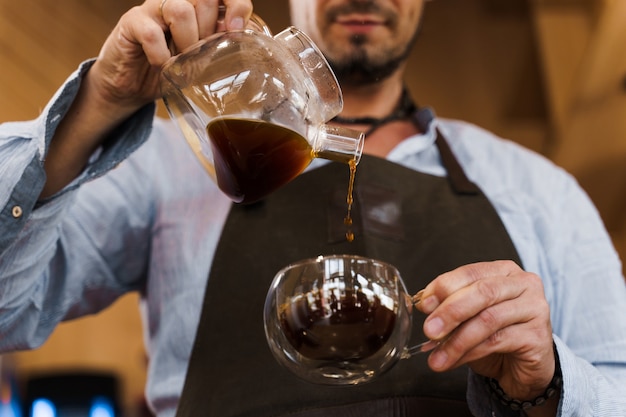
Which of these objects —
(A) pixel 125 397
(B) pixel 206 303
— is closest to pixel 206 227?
(B) pixel 206 303

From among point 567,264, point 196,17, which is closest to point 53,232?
point 196,17

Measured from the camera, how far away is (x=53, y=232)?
1102mm

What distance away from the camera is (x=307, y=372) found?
2.83 feet

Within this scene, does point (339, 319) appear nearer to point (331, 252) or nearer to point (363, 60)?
point (331, 252)

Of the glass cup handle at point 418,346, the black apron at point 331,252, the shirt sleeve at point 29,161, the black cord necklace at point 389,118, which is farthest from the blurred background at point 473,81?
the glass cup handle at point 418,346

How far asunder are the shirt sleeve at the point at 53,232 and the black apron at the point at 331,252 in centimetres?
18

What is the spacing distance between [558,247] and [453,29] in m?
2.30

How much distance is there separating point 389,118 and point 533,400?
2.09 feet

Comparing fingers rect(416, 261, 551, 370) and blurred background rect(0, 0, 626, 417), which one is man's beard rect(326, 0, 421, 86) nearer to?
fingers rect(416, 261, 551, 370)

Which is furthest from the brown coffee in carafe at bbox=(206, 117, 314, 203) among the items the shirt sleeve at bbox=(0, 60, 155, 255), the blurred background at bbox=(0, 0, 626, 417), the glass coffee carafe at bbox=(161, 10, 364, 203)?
the blurred background at bbox=(0, 0, 626, 417)

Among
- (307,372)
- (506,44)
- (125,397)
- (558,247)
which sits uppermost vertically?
(307,372)

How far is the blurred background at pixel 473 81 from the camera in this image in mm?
2578

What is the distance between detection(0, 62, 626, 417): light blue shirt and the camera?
3.48ft

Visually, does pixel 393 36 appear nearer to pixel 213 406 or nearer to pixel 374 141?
pixel 374 141
